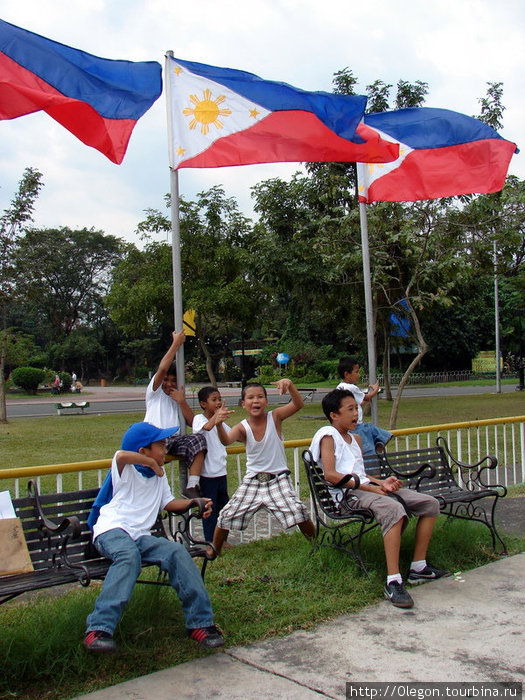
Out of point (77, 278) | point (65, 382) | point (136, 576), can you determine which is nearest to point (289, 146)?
point (136, 576)

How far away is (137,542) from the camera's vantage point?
4.12m

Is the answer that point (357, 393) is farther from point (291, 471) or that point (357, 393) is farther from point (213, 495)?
point (291, 471)

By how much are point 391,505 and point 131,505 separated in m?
1.88

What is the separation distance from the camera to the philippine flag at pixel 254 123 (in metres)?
5.64

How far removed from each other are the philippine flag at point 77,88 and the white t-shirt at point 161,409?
195 centimetres

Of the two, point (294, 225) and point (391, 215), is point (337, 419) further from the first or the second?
point (294, 225)

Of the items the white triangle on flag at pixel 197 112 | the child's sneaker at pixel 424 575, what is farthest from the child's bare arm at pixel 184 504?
the white triangle on flag at pixel 197 112

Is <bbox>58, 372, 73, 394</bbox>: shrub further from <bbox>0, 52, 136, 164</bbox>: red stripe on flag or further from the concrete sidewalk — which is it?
the concrete sidewalk

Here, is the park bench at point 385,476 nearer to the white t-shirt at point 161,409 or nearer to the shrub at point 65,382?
the white t-shirt at point 161,409

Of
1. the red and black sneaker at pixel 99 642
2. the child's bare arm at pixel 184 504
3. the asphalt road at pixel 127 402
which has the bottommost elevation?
the asphalt road at pixel 127 402

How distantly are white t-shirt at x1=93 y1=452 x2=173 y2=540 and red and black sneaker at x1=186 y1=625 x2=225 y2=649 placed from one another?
676 millimetres

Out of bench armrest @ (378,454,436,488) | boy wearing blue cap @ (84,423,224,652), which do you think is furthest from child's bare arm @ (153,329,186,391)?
bench armrest @ (378,454,436,488)

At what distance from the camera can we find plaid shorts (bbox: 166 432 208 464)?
5.58 m

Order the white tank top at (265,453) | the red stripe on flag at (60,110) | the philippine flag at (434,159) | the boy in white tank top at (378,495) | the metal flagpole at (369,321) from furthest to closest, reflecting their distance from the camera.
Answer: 1. the philippine flag at (434,159)
2. the metal flagpole at (369,321)
3. the white tank top at (265,453)
4. the red stripe on flag at (60,110)
5. the boy in white tank top at (378,495)
